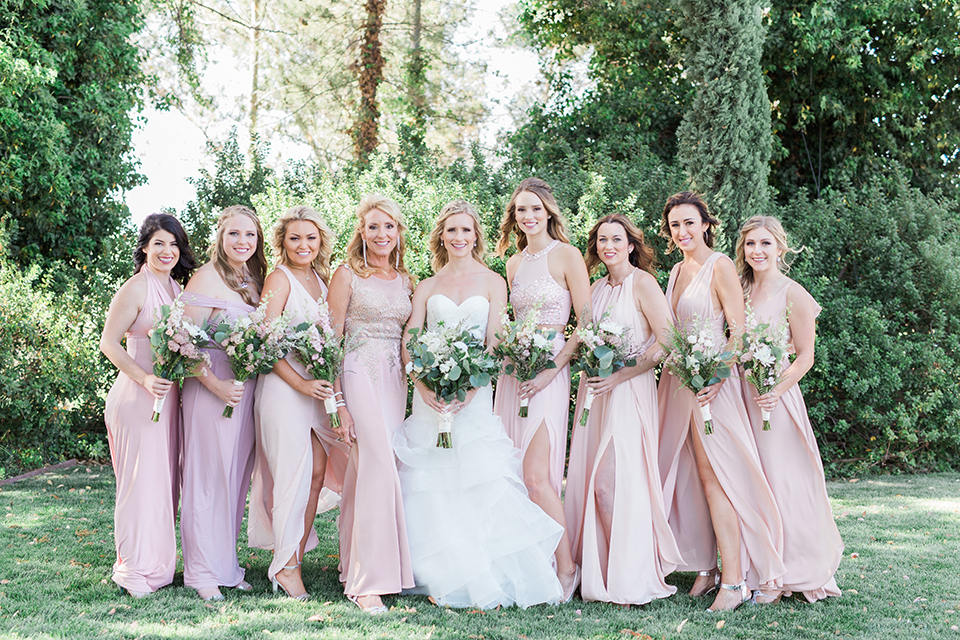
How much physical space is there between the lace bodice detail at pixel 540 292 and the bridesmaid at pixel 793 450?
4.44 ft

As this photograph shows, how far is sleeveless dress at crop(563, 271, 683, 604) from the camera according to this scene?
504 centimetres

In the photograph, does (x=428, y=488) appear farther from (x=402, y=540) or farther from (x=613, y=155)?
(x=613, y=155)

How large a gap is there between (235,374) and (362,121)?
12011 millimetres

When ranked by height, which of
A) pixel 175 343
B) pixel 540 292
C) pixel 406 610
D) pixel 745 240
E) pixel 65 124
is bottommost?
pixel 406 610

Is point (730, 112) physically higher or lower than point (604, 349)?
higher

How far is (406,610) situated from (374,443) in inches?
42.2

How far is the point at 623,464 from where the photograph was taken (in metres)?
5.15

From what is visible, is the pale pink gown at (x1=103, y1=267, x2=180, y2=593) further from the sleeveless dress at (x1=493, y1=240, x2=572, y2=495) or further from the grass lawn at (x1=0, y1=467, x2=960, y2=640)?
the sleeveless dress at (x1=493, y1=240, x2=572, y2=495)

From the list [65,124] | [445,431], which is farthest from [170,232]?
[65,124]

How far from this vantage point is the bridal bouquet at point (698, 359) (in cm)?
486

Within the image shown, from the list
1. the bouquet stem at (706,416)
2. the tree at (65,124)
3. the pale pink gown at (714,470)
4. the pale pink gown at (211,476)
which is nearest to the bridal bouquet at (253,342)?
the pale pink gown at (211,476)

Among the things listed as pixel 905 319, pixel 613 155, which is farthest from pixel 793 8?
pixel 905 319

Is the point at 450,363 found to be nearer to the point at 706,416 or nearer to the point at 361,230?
the point at 361,230

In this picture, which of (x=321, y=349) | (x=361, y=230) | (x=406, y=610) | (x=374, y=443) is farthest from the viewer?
(x=361, y=230)
